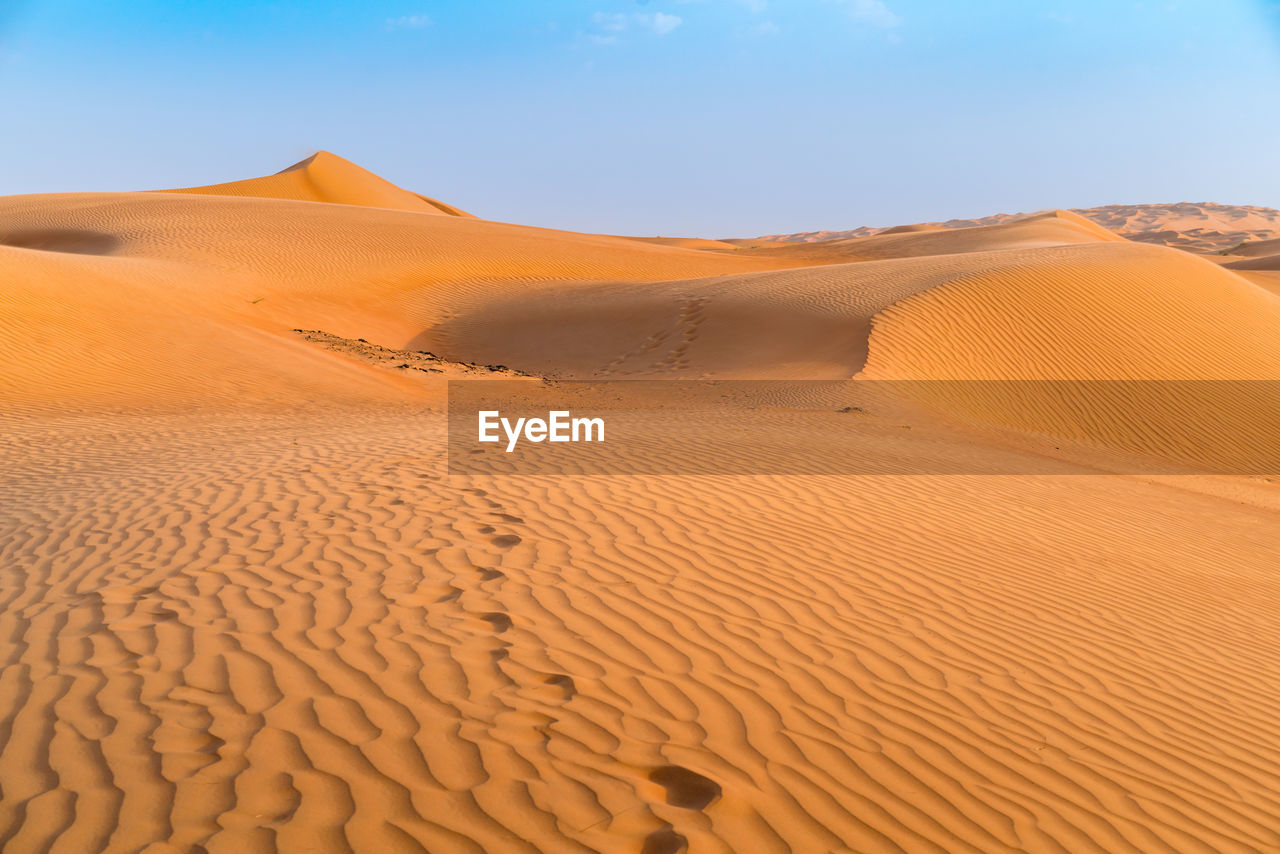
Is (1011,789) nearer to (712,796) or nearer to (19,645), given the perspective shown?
(712,796)

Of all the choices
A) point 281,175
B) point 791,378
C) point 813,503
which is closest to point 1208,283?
point 791,378

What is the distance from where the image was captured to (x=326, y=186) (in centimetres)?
6500

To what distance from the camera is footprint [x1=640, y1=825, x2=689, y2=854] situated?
2750 mm

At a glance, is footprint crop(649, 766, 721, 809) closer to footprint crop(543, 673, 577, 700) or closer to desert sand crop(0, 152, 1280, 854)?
desert sand crop(0, 152, 1280, 854)

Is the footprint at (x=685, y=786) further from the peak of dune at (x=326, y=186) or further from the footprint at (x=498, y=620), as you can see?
the peak of dune at (x=326, y=186)

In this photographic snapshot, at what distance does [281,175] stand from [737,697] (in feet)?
226

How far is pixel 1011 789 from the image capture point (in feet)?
11.0

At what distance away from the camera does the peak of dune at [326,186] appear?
60.7 meters
